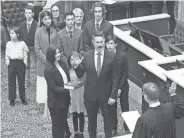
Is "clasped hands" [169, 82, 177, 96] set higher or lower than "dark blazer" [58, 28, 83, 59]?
lower

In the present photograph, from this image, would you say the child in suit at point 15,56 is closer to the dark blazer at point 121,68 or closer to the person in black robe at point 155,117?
the dark blazer at point 121,68

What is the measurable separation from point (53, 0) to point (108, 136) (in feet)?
15.5

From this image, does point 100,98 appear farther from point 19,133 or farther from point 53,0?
point 53,0

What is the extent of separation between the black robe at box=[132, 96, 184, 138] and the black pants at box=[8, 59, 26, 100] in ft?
11.9

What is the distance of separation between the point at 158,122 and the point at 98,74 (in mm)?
1810

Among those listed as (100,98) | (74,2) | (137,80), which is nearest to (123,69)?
(100,98)

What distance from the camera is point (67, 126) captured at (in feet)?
25.9

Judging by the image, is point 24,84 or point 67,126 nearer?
point 67,126

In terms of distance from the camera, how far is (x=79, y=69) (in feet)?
24.2

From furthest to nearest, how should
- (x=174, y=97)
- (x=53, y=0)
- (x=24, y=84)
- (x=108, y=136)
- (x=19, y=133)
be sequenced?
(x=53, y=0) → (x=24, y=84) → (x=19, y=133) → (x=108, y=136) → (x=174, y=97)

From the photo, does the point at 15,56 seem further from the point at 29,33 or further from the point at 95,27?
the point at 95,27

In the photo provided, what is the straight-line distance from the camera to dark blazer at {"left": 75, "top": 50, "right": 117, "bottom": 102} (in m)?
7.43

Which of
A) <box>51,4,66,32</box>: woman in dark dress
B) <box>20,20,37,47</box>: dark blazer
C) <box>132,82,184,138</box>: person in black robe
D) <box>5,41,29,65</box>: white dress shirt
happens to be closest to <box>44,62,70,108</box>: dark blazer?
<box>5,41,29,65</box>: white dress shirt

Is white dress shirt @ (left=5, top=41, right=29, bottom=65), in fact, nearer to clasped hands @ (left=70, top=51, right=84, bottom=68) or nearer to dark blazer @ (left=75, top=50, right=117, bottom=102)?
clasped hands @ (left=70, top=51, right=84, bottom=68)
